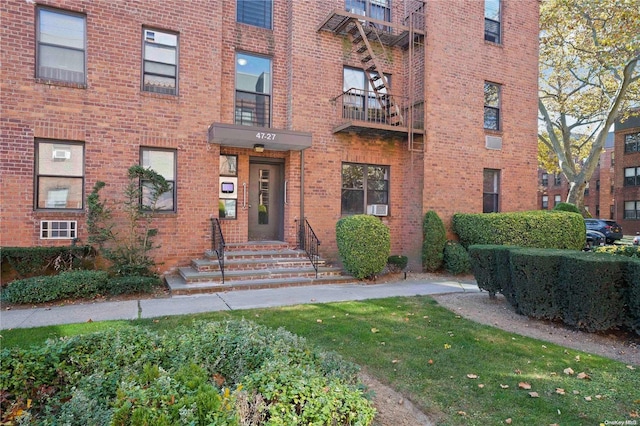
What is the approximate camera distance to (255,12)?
10711mm

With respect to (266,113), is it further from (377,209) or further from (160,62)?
(377,209)

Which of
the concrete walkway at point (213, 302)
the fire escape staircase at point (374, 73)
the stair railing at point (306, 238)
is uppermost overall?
the fire escape staircase at point (374, 73)

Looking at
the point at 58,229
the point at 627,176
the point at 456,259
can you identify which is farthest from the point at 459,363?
the point at 627,176

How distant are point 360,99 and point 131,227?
24.4 ft

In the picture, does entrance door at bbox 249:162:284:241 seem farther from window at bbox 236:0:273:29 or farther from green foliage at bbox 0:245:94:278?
green foliage at bbox 0:245:94:278

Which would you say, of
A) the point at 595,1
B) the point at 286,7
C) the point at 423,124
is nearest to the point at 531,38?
the point at 595,1

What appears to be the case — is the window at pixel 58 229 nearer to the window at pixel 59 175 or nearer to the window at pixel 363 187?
the window at pixel 59 175

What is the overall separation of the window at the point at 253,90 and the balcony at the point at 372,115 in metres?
2.00

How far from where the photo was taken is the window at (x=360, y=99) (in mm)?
11445

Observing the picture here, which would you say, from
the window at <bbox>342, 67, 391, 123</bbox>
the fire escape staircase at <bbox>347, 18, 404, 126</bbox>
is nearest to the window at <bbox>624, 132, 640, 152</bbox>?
the fire escape staircase at <bbox>347, 18, 404, 126</bbox>

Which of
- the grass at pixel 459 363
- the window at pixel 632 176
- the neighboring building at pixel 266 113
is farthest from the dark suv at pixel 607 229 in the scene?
the grass at pixel 459 363

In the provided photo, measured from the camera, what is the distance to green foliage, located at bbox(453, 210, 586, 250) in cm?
1084

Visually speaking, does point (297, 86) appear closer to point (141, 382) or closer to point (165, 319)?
point (165, 319)

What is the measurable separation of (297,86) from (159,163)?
169 inches
